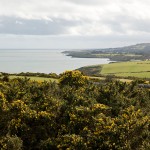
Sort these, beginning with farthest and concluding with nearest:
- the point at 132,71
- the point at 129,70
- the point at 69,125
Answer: the point at 129,70 → the point at 132,71 → the point at 69,125

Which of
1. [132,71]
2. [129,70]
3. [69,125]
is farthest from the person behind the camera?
[129,70]

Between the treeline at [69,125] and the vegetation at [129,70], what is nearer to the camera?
the treeline at [69,125]

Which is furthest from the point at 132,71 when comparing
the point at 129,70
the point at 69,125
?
the point at 69,125

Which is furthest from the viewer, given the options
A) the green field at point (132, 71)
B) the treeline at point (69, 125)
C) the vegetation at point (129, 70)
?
the green field at point (132, 71)

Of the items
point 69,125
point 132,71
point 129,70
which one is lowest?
point 69,125

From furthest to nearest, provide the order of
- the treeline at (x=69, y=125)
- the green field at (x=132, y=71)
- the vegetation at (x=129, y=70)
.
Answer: the green field at (x=132, y=71) < the vegetation at (x=129, y=70) < the treeline at (x=69, y=125)

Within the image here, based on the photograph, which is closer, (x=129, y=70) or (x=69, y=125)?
(x=69, y=125)

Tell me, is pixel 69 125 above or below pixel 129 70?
below

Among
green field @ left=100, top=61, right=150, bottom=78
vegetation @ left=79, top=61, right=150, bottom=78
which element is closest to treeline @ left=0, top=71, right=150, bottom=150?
vegetation @ left=79, top=61, right=150, bottom=78

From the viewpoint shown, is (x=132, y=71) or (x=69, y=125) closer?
(x=69, y=125)

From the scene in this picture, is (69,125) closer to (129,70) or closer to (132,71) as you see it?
(132,71)

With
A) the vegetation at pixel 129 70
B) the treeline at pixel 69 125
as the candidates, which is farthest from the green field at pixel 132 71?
the treeline at pixel 69 125

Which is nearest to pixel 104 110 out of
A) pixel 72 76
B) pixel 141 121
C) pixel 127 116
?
pixel 127 116

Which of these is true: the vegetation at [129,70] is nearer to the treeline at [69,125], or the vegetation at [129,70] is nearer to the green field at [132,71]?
the green field at [132,71]
